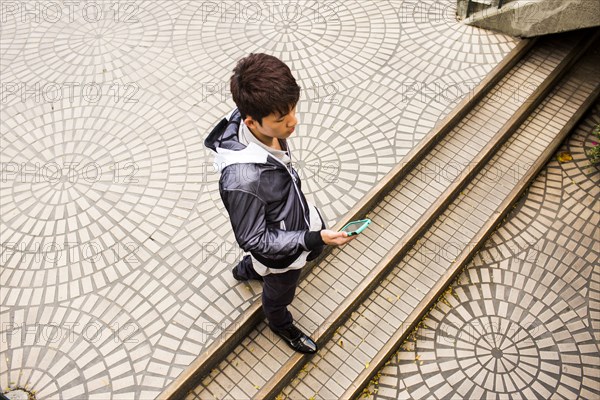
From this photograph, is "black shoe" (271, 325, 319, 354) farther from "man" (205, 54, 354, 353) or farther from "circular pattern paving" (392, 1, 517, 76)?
"circular pattern paving" (392, 1, 517, 76)

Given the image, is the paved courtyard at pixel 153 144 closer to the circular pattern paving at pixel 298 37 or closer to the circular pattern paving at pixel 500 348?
the circular pattern paving at pixel 298 37

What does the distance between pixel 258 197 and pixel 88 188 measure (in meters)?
2.90

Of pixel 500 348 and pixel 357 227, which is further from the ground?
pixel 357 227

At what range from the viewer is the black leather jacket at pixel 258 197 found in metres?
2.84

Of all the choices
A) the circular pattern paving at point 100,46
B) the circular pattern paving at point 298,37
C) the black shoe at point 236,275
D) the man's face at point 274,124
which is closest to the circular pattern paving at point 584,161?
the circular pattern paving at point 298,37

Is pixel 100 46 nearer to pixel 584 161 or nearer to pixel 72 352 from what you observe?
pixel 72 352

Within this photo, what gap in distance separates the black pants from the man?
0.15 m

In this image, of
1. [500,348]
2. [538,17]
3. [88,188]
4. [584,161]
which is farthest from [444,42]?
[88,188]

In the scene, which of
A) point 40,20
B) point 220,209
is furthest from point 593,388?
point 40,20

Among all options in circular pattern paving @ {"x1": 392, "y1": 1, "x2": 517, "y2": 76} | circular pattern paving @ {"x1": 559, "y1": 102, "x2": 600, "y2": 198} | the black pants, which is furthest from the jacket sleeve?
circular pattern paving @ {"x1": 559, "y1": 102, "x2": 600, "y2": 198}

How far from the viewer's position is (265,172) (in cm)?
290

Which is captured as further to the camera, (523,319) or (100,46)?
(100,46)

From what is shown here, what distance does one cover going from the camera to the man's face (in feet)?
8.85

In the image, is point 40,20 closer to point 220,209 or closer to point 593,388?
point 220,209
